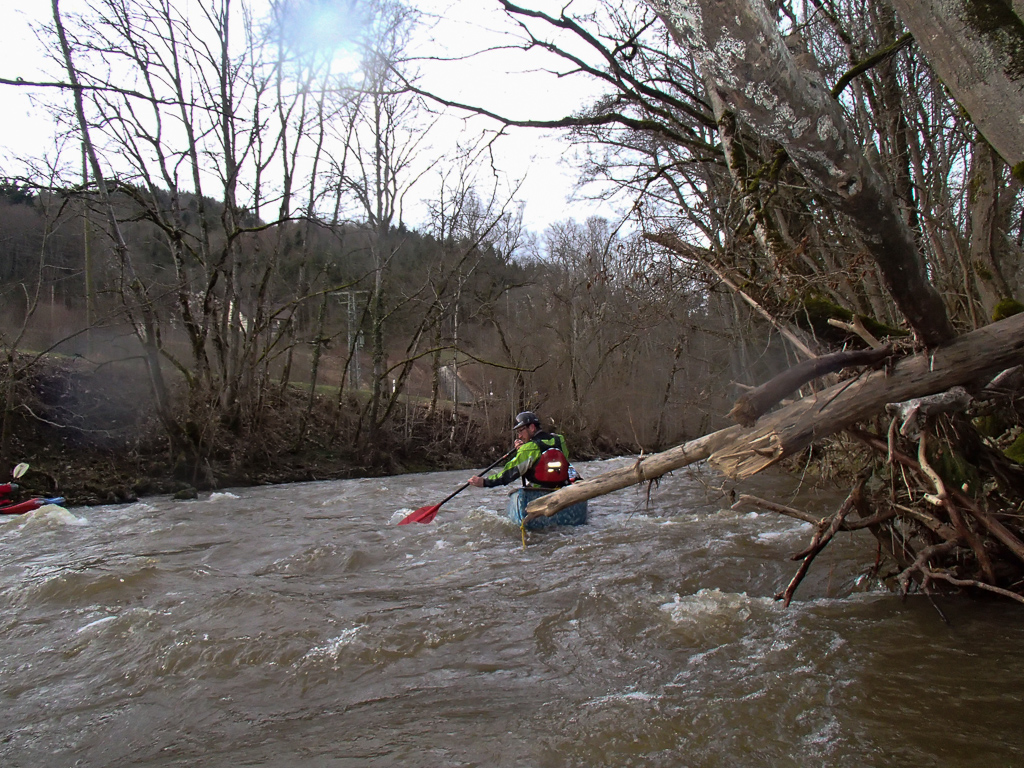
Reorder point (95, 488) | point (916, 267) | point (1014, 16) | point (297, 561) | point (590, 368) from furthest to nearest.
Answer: point (590, 368) → point (95, 488) → point (297, 561) → point (916, 267) → point (1014, 16)

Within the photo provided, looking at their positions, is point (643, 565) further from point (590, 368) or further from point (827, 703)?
Result: point (590, 368)

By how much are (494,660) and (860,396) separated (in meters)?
2.90

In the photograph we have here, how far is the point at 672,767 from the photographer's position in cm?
281

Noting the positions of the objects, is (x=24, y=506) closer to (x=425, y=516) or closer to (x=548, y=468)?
(x=425, y=516)

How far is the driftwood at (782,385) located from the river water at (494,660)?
4.95 ft

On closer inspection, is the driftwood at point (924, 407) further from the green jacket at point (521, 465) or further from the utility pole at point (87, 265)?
the utility pole at point (87, 265)

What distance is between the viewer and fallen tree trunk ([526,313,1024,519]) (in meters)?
3.93

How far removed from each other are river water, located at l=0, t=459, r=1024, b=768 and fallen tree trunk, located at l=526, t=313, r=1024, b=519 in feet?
4.07

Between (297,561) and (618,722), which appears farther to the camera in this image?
(297,561)

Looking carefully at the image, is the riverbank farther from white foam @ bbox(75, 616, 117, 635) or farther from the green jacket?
white foam @ bbox(75, 616, 117, 635)

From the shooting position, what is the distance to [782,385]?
401 centimetres

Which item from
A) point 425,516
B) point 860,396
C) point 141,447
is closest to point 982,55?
point 860,396

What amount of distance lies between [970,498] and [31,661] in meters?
6.19

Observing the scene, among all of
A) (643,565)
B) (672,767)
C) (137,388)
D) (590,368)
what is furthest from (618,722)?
(590,368)
